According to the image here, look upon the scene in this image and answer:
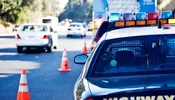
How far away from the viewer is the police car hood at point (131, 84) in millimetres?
4480

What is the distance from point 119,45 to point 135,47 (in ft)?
0.64

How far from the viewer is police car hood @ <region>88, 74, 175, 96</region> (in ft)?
14.7

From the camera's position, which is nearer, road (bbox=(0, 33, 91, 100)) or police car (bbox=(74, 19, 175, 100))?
police car (bbox=(74, 19, 175, 100))

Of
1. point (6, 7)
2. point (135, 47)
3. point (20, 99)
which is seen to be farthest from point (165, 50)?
point (6, 7)

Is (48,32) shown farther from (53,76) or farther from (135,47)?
(135,47)

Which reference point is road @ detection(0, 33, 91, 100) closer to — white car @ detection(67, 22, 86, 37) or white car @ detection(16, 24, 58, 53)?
white car @ detection(16, 24, 58, 53)

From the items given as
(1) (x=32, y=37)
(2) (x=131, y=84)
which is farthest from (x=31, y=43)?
(2) (x=131, y=84)

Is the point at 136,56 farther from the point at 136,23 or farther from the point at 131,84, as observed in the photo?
the point at 136,23

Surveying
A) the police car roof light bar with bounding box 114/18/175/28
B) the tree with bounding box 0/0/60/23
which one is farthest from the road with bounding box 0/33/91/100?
the tree with bounding box 0/0/60/23

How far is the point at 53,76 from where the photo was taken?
14648 millimetres

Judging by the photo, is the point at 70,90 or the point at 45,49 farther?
the point at 45,49

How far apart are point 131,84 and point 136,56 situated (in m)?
0.84

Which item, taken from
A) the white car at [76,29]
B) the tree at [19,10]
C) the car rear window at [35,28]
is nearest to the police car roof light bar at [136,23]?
the car rear window at [35,28]

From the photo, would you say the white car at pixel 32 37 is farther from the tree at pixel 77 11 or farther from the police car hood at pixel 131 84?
the tree at pixel 77 11
